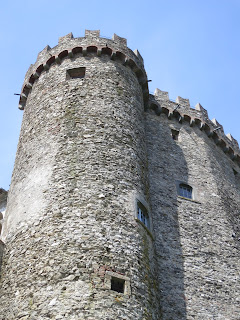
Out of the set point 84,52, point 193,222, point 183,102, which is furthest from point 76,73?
point 193,222

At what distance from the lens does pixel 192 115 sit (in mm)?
23109

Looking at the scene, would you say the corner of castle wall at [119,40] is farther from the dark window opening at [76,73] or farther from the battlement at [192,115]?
the battlement at [192,115]

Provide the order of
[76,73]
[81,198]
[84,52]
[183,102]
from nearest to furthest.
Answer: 1. [81,198]
2. [76,73]
3. [84,52]
4. [183,102]

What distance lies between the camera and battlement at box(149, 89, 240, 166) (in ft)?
74.1

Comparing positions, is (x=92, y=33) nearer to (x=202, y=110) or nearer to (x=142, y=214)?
(x=202, y=110)

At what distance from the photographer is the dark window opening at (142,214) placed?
14065mm

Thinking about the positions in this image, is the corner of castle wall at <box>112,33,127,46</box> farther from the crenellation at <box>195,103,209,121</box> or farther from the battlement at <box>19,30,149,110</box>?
the crenellation at <box>195,103,209,121</box>

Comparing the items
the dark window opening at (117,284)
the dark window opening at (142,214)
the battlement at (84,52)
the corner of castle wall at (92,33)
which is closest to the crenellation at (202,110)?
the battlement at (84,52)

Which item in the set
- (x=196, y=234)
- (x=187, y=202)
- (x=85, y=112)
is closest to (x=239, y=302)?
(x=196, y=234)

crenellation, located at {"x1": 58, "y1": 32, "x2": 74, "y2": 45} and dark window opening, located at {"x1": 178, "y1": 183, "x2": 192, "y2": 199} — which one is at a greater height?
crenellation, located at {"x1": 58, "y1": 32, "x2": 74, "y2": 45}

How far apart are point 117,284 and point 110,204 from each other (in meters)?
2.57

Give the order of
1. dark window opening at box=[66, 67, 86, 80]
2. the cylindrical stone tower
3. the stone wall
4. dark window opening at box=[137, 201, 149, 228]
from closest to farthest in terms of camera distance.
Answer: the cylindrical stone tower → dark window opening at box=[137, 201, 149, 228] → the stone wall → dark window opening at box=[66, 67, 86, 80]

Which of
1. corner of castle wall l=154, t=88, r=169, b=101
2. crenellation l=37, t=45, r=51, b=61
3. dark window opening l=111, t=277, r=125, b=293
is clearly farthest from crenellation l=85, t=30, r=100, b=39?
dark window opening l=111, t=277, r=125, b=293

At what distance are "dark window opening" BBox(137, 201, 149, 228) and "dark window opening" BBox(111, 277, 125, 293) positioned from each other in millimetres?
2722
